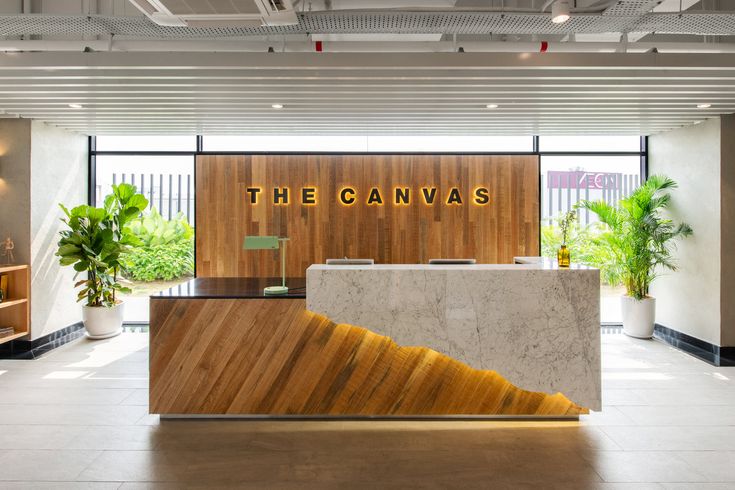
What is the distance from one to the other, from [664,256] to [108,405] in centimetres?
706

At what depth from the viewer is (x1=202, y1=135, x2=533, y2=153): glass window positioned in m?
7.74

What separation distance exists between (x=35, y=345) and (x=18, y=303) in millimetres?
617

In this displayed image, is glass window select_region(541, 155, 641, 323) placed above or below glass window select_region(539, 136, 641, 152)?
below

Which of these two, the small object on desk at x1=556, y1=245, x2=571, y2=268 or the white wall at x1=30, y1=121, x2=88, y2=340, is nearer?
the small object on desk at x1=556, y1=245, x2=571, y2=268

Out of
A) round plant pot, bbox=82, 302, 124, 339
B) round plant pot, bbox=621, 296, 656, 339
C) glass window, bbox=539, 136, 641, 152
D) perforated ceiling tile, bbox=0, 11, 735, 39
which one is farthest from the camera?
glass window, bbox=539, 136, 641, 152

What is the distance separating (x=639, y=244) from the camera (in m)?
6.83

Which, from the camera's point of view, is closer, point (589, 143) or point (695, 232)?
point (695, 232)

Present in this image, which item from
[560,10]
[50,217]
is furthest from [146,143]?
[560,10]

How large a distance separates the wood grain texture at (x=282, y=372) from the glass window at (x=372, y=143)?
418cm

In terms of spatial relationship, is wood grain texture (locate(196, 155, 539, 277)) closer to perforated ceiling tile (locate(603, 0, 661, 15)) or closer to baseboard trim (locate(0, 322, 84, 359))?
baseboard trim (locate(0, 322, 84, 359))

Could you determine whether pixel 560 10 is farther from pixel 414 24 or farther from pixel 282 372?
pixel 282 372

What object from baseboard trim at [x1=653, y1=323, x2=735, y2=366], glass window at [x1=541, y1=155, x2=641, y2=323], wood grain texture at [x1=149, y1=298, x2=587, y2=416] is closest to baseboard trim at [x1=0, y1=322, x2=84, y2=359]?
wood grain texture at [x1=149, y1=298, x2=587, y2=416]

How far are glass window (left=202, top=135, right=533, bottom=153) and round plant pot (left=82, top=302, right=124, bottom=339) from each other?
9.18ft

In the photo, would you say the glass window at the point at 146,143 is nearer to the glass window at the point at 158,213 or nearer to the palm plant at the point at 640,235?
the glass window at the point at 158,213
